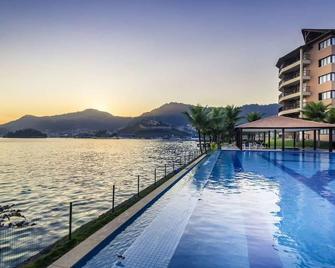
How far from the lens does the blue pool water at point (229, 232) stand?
6.08 m

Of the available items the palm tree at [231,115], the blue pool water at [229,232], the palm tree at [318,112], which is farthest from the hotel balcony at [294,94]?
the blue pool water at [229,232]

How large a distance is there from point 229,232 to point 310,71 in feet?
172

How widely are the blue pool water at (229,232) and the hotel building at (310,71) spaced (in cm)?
4094

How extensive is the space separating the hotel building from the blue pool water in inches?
1612

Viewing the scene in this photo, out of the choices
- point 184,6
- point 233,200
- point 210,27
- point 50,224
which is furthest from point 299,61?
point 50,224

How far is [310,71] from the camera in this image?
5278 cm

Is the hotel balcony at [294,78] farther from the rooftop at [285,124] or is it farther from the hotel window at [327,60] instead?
the rooftop at [285,124]

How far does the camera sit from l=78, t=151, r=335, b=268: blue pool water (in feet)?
20.0

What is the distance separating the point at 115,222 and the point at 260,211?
4.76 meters

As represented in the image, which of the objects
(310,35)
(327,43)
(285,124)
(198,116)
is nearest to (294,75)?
(310,35)

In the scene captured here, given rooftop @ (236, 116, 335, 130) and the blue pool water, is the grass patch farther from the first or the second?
rooftop @ (236, 116, 335, 130)

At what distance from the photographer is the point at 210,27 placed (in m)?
25.6

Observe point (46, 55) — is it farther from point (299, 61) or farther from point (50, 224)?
point (299, 61)

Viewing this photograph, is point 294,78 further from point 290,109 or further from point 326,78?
point 326,78
